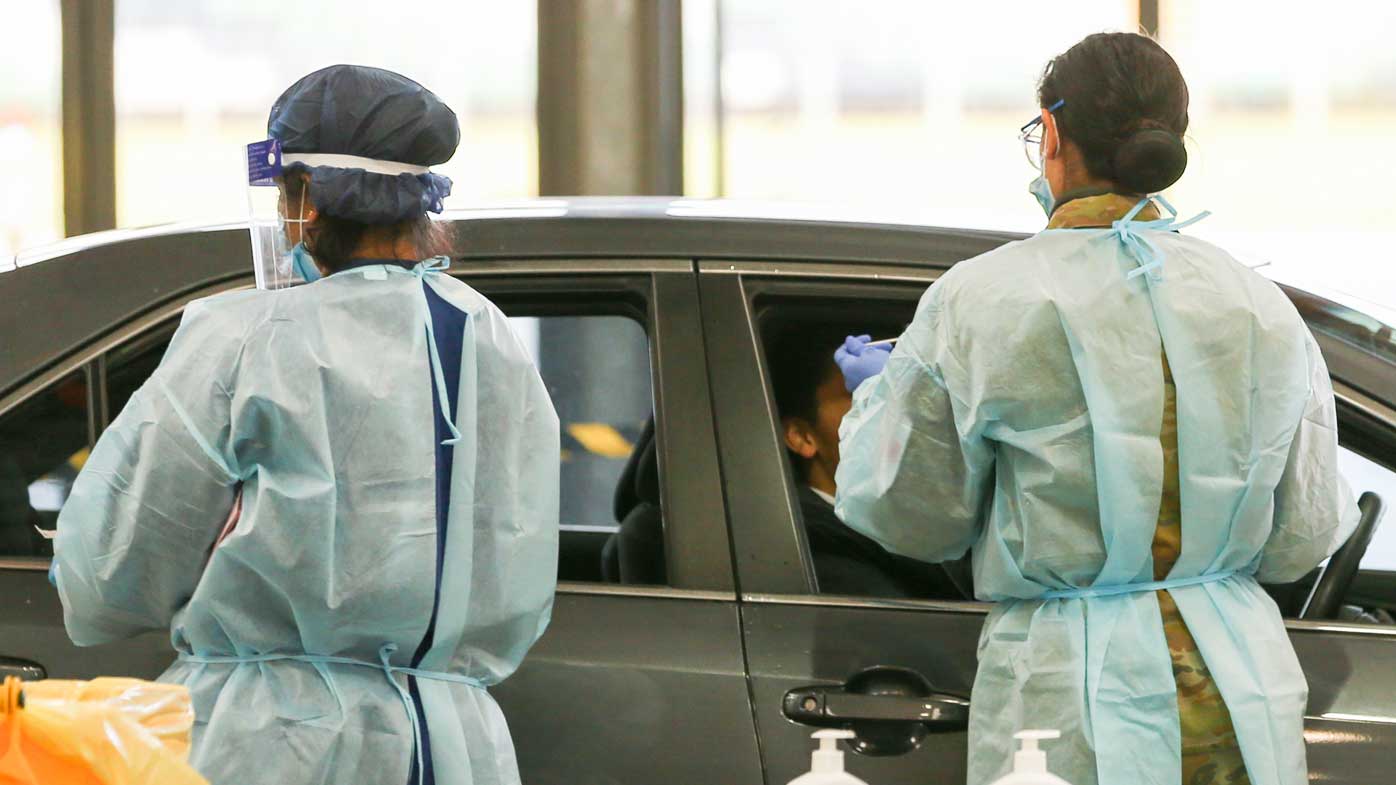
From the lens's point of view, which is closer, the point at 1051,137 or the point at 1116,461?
the point at 1116,461

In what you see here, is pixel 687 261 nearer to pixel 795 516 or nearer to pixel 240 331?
pixel 795 516

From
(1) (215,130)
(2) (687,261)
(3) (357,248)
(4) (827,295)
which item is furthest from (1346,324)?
(1) (215,130)

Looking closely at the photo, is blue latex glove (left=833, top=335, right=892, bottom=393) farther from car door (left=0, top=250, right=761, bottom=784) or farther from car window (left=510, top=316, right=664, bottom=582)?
car window (left=510, top=316, right=664, bottom=582)

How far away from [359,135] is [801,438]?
3.44 feet

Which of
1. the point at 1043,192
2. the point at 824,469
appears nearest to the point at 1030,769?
the point at 1043,192

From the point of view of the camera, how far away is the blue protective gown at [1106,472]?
2156mm

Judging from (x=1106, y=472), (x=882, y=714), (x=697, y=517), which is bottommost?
(x=882, y=714)

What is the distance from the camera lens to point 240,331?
2.10 meters

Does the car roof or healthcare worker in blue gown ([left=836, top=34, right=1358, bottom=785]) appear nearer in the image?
healthcare worker in blue gown ([left=836, top=34, right=1358, bottom=785])

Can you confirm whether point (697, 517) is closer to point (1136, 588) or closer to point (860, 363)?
point (860, 363)

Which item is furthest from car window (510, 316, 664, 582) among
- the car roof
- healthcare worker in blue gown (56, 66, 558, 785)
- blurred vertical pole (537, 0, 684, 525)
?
blurred vertical pole (537, 0, 684, 525)

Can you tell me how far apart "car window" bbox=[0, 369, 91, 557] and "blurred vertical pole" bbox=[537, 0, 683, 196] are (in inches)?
172

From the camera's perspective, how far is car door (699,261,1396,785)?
2.38 m

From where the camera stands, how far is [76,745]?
168cm
